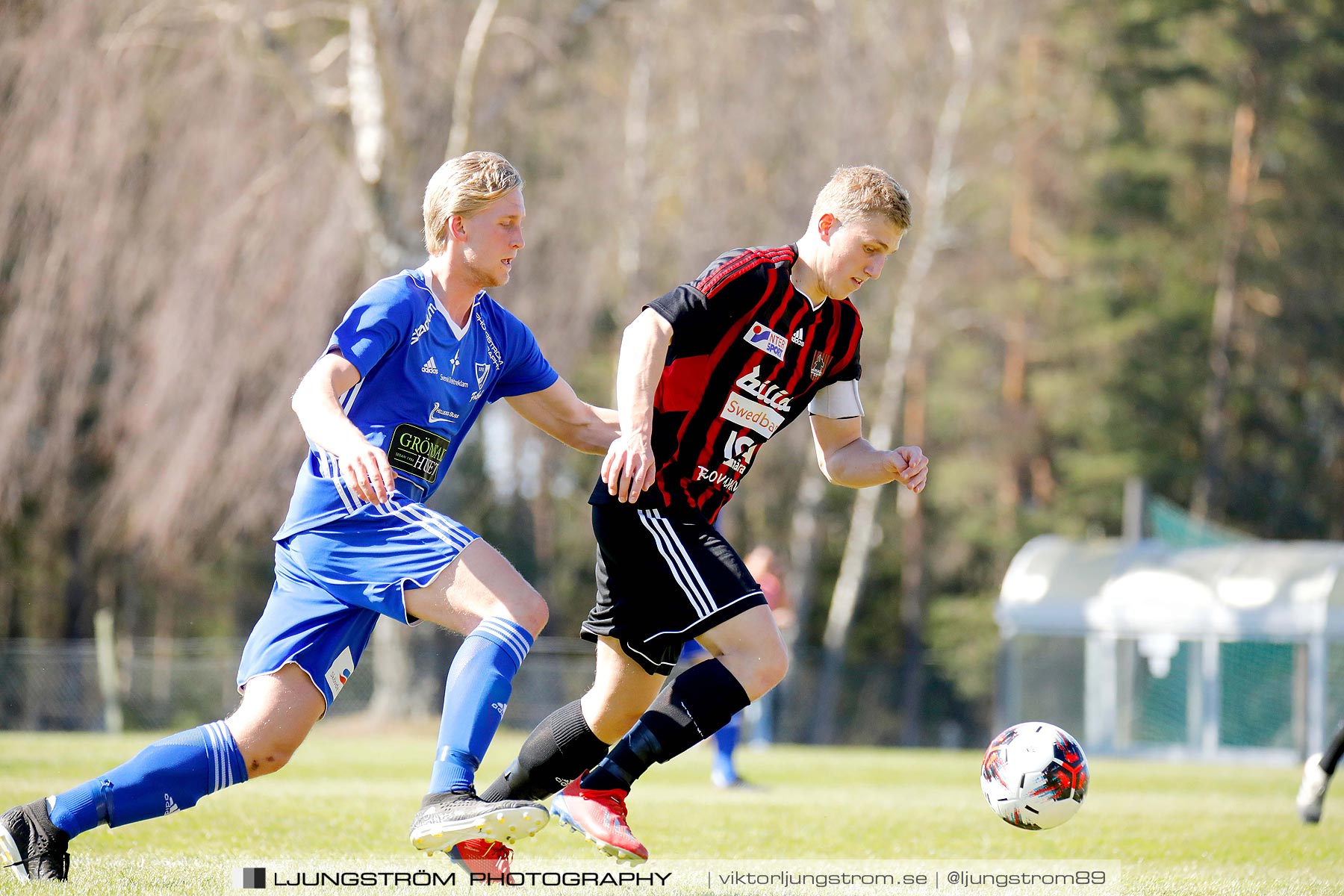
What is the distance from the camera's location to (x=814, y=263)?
15.6 ft

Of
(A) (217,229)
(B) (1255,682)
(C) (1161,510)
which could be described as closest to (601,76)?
(A) (217,229)

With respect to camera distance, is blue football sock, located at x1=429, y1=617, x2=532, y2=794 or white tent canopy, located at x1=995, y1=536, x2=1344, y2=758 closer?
blue football sock, located at x1=429, y1=617, x2=532, y2=794

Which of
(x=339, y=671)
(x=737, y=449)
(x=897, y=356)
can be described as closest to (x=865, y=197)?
(x=737, y=449)

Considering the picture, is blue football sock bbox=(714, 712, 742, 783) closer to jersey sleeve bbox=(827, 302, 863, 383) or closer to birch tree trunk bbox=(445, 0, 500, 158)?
jersey sleeve bbox=(827, 302, 863, 383)

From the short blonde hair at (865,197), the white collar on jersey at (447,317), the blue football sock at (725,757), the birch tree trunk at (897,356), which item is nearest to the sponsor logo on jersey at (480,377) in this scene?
the white collar on jersey at (447,317)

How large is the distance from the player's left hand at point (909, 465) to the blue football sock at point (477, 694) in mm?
1468

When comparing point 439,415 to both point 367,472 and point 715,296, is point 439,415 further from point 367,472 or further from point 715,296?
point 715,296

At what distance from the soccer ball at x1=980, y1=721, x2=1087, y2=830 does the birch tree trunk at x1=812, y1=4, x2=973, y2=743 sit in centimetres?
2072

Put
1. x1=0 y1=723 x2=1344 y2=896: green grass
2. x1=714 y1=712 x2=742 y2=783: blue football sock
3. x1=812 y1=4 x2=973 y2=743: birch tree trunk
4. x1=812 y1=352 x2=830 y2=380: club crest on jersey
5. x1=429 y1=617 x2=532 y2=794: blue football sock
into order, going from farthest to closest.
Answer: x1=812 y1=4 x2=973 y2=743: birch tree trunk → x1=714 y1=712 x2=742 y2=783: blue football sock → x1=0 y1=723 x2=1344 y2=896: green grass → x1=812 y1=352 x2=830 y2=380: club crest on jersey → x1=429 y1=617 x2=532 y2=794: blue football sock

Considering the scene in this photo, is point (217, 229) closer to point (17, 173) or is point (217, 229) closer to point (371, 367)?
point (17, 173)

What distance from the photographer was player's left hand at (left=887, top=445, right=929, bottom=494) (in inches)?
194

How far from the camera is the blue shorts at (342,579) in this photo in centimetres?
415

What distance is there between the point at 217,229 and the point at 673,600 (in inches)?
599

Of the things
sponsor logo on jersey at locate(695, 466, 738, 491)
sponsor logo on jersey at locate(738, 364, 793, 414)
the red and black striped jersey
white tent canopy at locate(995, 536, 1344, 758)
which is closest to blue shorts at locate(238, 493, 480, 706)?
the red and black striped jersey
